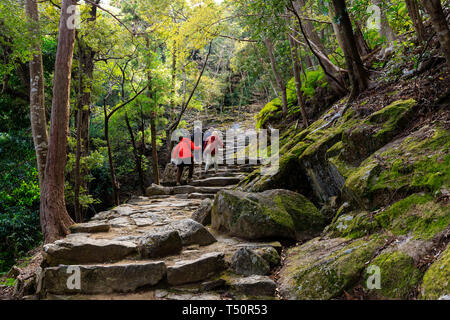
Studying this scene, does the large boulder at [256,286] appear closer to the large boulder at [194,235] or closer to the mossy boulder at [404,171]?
the large boulder at [194,235]

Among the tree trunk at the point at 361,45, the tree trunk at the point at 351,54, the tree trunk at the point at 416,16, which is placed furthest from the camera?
the tree trunk at the point at 361,45

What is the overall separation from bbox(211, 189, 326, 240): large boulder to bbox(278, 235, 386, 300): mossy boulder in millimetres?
801

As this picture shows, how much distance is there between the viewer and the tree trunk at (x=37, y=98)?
6.38 metres

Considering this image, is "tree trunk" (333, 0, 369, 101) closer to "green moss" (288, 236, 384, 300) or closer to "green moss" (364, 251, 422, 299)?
"green moss" (288, 236, 384, 300)

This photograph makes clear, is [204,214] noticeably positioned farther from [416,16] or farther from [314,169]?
[416,16]

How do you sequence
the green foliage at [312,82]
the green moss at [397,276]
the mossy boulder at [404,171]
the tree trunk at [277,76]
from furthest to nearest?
the tree trunk at [277,76]
the green foliage at [312,82]
the mossy boulder at [404,171]
the green moss at [397,276]

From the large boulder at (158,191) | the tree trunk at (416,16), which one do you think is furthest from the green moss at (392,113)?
the large boulder at (158,191)

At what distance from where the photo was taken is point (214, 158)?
1007 cm

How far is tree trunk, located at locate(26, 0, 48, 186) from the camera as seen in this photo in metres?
6.38

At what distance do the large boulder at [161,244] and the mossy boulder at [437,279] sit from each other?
2887 millimetres

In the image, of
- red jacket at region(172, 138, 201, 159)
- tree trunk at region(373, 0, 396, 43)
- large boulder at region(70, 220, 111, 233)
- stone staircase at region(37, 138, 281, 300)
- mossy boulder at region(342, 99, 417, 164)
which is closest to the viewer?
stone staircase at region(37, 138, 281, 300)

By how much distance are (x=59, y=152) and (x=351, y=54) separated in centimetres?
639

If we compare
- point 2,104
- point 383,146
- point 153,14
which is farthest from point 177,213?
point 2,104

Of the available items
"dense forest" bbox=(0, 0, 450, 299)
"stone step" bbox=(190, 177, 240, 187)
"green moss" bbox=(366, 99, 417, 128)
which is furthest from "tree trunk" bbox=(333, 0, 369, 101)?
"stone step" bbox=(190, 177, 240, 187)
